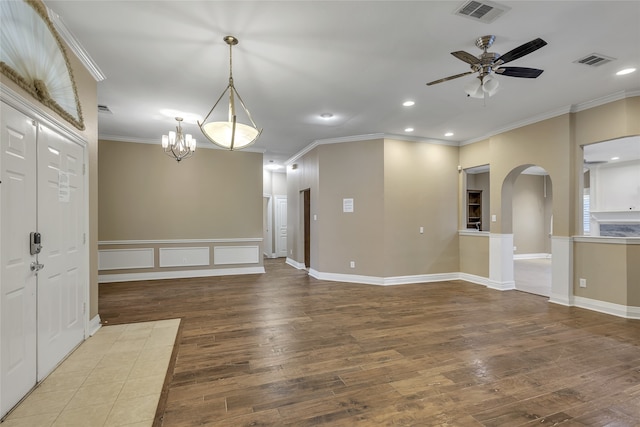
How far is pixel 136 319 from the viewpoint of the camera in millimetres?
3906

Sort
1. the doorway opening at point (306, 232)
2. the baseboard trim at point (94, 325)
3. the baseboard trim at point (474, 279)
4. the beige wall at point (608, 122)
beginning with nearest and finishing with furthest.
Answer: the baseboard trim at point (94, 325)
the beige wall at point (608, 122)
the baseboard trim at point (474, 279)
the doorway opening at point (306, 232)

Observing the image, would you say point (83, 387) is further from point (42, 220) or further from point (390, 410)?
point (390, 410)

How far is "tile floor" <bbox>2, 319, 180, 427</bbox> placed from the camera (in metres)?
1.97

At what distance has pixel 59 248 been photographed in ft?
8.75

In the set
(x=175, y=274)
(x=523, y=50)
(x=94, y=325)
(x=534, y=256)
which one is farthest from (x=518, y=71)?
(x=534, y=256)

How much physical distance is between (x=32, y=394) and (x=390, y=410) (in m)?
2.64

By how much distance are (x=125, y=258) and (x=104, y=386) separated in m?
4.62

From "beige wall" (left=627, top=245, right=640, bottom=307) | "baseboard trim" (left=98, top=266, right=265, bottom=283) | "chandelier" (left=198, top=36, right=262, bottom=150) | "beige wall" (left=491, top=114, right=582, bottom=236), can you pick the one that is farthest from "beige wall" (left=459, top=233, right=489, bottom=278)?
"chandelier" (left=198, top=36, right=262, bottom=150)

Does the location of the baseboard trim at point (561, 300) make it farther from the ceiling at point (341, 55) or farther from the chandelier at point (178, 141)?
the chandelier at point (178, 141)

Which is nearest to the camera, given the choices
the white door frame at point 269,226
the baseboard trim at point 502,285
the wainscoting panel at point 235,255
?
the baseboard trim at point 502,285

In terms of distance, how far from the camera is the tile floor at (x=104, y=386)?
1.97m

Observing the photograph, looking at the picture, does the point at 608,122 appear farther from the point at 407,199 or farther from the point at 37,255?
the point at 37,255

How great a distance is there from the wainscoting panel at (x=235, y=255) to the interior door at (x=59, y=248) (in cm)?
377

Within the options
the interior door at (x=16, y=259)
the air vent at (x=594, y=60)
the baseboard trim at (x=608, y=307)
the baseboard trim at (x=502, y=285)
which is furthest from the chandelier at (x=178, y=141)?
the baseboard trim at (x=608, y=307)
